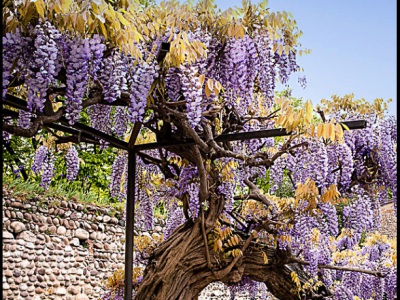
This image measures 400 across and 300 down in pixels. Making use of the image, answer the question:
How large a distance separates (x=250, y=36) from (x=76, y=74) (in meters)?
1.01

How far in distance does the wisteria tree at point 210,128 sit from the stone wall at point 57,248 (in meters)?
2.46

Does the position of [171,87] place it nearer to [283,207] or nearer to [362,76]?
[283,207]

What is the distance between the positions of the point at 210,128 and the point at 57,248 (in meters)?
4.16

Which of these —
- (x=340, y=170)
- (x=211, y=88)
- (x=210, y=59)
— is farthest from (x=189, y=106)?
(x=340, y=170)

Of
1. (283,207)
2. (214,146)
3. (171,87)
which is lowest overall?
(283,207)

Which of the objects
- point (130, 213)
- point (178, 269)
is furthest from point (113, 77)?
point (178, 269)

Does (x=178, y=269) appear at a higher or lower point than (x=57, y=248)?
lower

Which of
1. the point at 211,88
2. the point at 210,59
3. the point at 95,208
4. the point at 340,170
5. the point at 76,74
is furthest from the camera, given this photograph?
the point at 95,208

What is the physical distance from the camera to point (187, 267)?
347 cm

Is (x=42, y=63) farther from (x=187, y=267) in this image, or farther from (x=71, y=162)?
(x=71, y=162)

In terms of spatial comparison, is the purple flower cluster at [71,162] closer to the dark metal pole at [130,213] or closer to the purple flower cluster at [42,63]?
the dark metal pole at [130,213]

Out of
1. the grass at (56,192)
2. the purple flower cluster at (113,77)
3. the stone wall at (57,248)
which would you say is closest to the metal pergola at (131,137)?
the purple flower cluster at (113,77)

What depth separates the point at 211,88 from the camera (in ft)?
8.54

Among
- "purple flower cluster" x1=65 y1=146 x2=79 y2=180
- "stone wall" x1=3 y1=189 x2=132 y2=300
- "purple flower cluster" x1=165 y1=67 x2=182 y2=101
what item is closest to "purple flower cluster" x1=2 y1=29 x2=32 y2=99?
"purple flower cluster" x1=165 y1=67 x2=182 y2=101
